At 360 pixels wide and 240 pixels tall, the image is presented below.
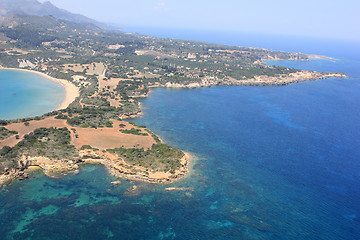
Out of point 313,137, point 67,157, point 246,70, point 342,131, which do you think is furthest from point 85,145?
point 246,70

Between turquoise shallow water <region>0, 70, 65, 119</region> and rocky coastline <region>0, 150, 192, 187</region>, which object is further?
turquoise shallow water <region>0, 70, 65, 119</region>

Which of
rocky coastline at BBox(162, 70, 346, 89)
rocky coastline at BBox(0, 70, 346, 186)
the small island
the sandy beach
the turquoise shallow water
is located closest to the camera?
rocky coastline at BBox(0, 70, 346, 186)

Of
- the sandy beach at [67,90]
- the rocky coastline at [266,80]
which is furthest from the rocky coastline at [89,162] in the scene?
the rocky coastline at [266,80]

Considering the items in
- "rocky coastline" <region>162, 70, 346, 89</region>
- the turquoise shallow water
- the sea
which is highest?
"rocky coastline" <region>162, 70, 346, 89</region>

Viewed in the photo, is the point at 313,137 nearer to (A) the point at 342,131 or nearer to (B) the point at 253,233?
(A) the point at 342,131

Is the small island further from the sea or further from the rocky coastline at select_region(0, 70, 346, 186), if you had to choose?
the sea

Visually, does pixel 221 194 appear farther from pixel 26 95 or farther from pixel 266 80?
pixel 266 80

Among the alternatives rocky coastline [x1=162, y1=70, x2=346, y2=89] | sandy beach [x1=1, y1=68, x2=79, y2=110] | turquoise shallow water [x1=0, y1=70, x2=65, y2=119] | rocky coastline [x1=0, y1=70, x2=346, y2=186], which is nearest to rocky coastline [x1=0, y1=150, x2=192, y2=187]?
rocky coastline [x1=0, y1=70, x2=346, y2=186]
